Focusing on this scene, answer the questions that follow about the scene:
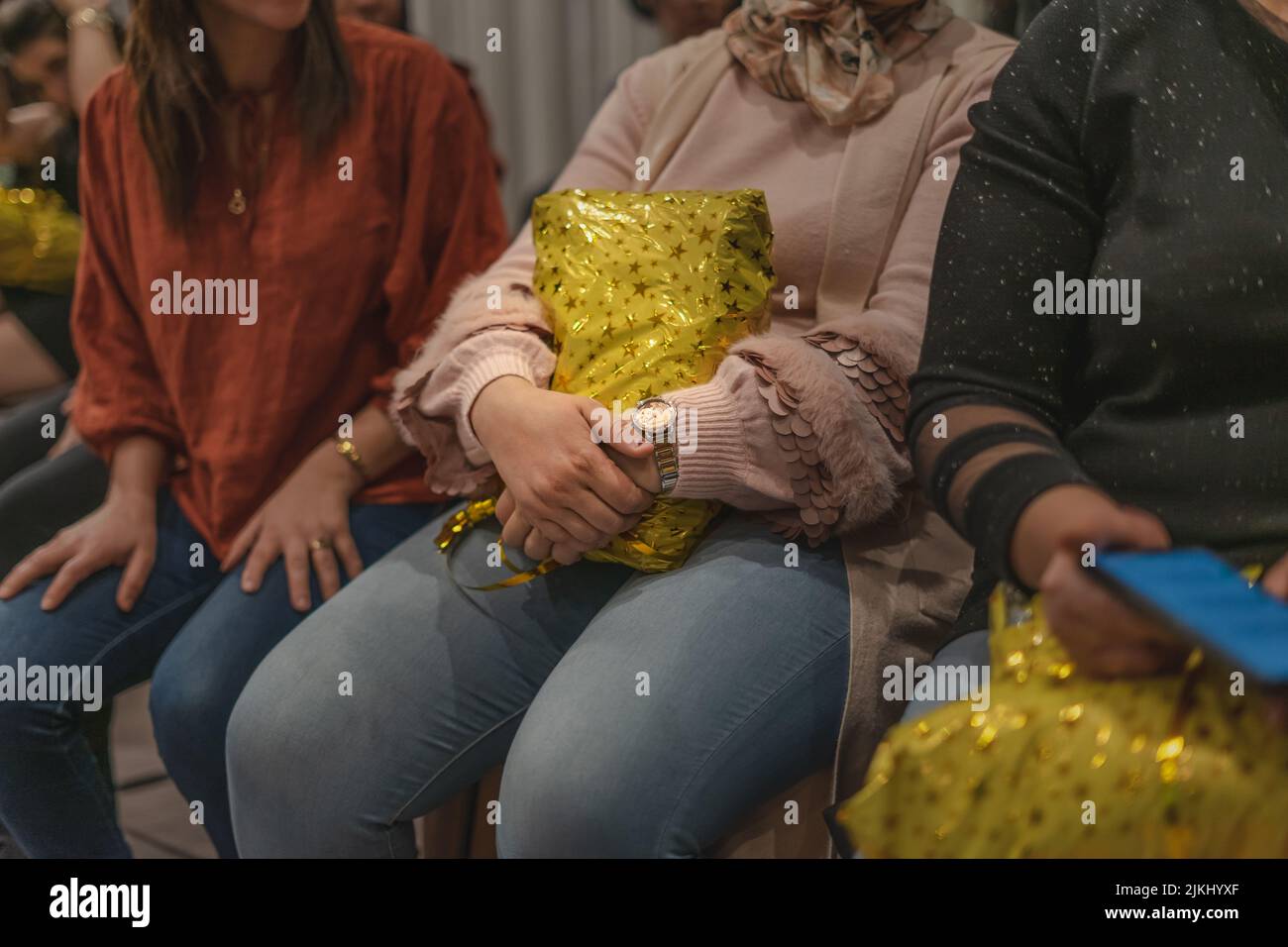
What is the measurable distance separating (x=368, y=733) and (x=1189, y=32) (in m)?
0.86

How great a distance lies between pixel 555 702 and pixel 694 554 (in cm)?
19

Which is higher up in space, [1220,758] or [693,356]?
[693,356]

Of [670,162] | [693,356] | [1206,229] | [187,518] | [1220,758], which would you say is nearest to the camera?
[1220,758]

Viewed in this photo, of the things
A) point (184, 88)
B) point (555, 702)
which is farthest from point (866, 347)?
point (184, 88)

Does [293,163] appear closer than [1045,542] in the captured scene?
No

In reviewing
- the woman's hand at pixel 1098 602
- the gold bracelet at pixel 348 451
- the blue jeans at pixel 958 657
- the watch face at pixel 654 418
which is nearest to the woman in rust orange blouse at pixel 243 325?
the gold bracelet at pixel 348 451

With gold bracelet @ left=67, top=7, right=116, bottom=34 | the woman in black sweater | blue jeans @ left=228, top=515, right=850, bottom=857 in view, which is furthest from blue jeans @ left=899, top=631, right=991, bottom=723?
gold bracelet @ left=67, top=7, right=116, bottom=34

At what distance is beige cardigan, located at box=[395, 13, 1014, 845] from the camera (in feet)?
3.47

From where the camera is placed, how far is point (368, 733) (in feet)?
3.65

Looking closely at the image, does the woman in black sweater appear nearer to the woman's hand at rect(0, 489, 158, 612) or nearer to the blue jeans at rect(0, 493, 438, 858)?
the blue jeans at rect(0, 493, 438, 858)

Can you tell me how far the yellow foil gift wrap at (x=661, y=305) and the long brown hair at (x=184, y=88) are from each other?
40cm

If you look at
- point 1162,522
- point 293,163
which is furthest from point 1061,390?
point 293,163
